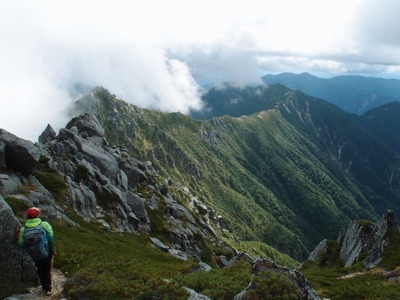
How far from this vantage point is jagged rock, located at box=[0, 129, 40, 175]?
5548cm

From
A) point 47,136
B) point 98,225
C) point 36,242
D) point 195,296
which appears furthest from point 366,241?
point 47,136

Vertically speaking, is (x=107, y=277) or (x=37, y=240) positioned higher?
(x=37, y=240)

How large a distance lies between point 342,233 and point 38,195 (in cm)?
8652

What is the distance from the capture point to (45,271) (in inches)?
881

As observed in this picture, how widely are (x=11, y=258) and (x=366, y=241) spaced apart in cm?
8199

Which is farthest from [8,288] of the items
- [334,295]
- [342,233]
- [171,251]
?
[342,233]

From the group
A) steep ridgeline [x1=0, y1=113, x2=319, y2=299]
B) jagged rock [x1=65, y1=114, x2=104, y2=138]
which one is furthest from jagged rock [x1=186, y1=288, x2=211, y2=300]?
jagged rock [x1=65, y1=114, x2=104, y2=138]

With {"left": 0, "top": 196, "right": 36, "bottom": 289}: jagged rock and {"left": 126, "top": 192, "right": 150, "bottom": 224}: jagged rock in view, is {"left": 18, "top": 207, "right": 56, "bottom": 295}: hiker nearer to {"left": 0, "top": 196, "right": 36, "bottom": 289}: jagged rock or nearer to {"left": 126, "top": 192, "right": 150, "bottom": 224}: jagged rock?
{"left": 0, "top": 196, "right": 36, "bottom": 289}: jagged rock

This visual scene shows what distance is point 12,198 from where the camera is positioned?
4803 centimetres

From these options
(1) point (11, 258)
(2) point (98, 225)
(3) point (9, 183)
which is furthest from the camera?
(2) point (98, 225)

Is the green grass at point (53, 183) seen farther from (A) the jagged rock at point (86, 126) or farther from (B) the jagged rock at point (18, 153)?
(A) the jagged rock at point (86, 126)

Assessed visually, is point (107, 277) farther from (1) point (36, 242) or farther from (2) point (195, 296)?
(2) point (195, 296)

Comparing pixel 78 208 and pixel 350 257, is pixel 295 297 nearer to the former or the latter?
pixel 78 208

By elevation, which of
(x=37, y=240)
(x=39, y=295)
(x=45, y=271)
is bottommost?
(x=39, y=295)
